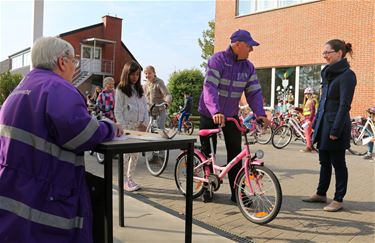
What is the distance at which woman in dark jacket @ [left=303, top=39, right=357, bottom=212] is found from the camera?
4625 mm

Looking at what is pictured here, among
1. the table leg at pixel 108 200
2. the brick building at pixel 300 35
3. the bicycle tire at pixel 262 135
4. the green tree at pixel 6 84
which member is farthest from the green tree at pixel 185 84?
the table leg at pixel 108 200

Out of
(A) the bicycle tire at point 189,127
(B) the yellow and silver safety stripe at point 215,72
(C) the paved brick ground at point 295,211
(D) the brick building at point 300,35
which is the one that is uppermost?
(D) the brick building at point 300,35

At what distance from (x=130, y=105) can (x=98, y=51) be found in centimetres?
3620

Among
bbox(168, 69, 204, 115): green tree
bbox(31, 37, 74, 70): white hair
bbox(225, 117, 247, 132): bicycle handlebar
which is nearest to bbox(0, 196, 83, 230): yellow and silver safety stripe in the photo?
bbox(31, 37, 74, 70): white hair

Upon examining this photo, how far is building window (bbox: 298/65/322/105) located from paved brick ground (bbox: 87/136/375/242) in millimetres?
9725

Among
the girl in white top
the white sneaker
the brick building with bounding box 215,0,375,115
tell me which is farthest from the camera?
the brick building with bounding box 215,0,375,115

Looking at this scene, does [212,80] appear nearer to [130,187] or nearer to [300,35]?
[130,187]

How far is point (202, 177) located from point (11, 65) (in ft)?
181

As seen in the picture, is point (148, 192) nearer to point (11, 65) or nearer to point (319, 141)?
point (319, 141)

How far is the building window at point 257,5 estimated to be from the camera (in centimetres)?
1802

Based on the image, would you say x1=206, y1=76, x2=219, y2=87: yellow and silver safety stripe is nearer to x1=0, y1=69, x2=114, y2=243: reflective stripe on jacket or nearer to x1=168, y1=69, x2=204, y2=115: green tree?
x1=0, y1=69, x2=114, y2=243: reflective stripe on jacket

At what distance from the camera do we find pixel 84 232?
2271 mm

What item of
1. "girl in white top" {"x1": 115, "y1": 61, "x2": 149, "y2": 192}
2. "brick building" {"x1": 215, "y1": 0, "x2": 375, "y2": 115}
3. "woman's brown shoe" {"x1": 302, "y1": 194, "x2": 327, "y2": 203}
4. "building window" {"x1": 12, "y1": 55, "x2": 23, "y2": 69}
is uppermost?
"building window" {"x1": 12, "y1": 55, "x2": 23, "y2": 69}

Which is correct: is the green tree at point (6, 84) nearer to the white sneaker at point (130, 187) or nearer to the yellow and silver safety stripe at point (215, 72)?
the white sneaker at point (130, 187)
